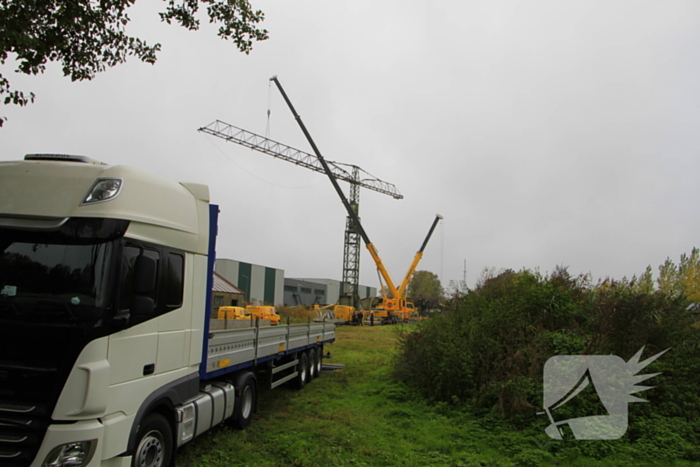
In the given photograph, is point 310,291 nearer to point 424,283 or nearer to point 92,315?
point 424,283

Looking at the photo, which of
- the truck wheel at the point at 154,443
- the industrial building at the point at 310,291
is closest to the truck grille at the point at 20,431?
the truck wheel at the point at 154,443

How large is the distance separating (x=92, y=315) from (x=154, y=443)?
1631 mm

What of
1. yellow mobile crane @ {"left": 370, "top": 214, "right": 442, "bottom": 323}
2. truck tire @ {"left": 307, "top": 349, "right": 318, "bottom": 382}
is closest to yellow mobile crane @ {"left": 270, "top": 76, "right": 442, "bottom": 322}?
yellow mobile crane @ {"left": 370, "top": 214, "right": 442, "bottom": 323}

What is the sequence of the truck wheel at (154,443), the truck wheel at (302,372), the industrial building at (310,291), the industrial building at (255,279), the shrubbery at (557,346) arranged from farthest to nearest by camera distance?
the industrial building at (310,291), the industrial building at (255,279), the truck wheel at (302,372), the shrubbery at (557,346), the truck wheel at (154,443)

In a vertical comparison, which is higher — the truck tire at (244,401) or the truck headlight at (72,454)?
the truck headlight at (72,454)

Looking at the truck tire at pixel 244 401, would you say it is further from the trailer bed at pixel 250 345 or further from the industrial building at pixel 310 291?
the industrial building at pixel 310 291

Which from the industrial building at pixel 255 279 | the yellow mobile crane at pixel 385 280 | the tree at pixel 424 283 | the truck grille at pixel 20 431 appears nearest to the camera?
the truck grille at pixel 20 431

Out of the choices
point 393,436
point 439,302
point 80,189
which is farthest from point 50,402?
point 439,302

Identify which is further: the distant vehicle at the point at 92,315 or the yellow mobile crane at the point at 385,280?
the yellow mobile crane at the point at 385,280

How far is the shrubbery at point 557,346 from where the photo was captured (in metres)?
6.94

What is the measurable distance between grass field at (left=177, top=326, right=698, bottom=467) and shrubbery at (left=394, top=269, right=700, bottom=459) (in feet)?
1.58

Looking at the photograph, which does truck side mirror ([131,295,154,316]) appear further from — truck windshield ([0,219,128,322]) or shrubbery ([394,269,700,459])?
shrubbery ([394,269,700,459])

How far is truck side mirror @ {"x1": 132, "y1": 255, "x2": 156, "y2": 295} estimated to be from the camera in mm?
4344

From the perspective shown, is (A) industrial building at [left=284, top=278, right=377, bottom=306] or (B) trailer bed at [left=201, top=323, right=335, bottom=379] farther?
(A) industrial building at [left=284, top=278, right=377, bottom=306]
